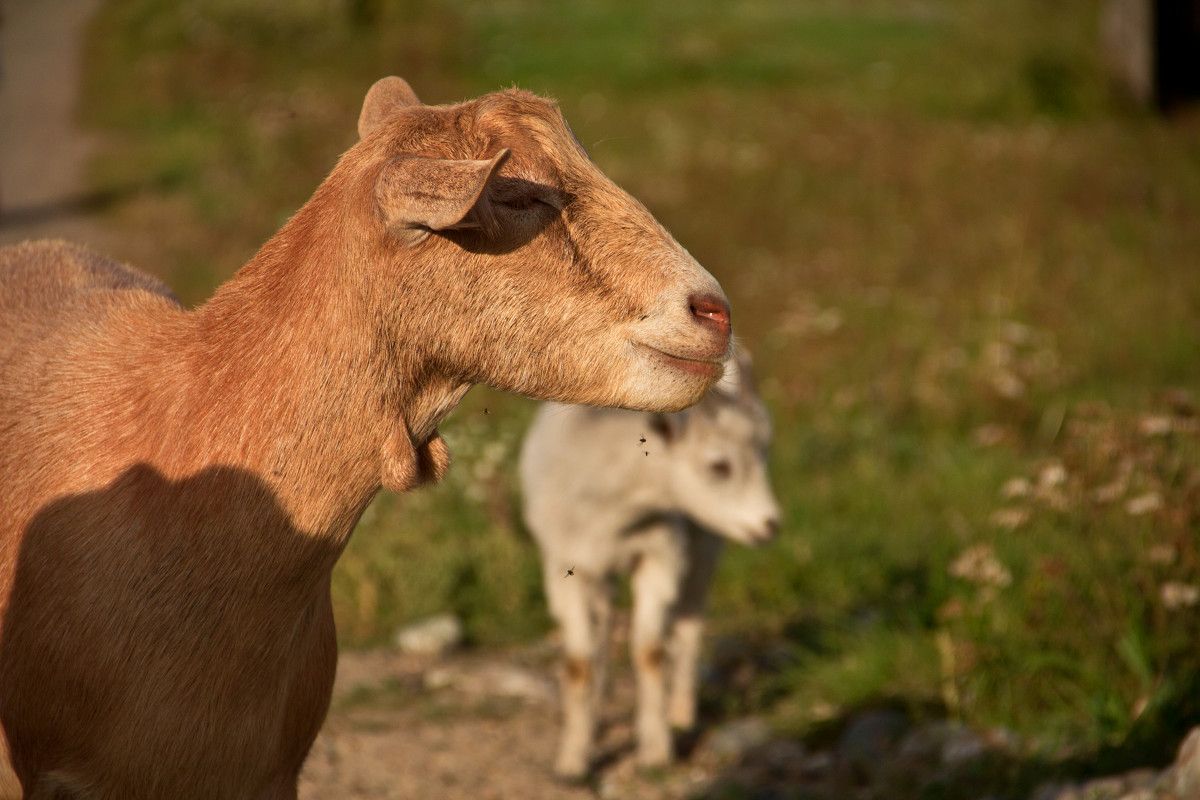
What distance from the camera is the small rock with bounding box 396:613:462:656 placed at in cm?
614

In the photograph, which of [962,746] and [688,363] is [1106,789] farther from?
[688,363]

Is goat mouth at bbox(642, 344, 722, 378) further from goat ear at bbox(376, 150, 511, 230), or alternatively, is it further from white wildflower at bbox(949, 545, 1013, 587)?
white wildflower at bbox(949, 545, 1013, 587)

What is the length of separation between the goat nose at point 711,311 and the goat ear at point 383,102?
927 millimetres

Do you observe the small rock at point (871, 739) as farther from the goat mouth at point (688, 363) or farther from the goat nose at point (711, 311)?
the goat nose at point (711, 311)

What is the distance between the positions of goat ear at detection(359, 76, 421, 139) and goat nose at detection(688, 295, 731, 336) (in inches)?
36.5

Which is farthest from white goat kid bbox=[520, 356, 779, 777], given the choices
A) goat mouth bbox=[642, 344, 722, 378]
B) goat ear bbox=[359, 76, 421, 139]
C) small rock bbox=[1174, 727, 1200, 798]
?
goat mouth bbox=[642, 344, 722, 378]

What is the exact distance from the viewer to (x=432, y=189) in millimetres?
2223

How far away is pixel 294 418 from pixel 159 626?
0.54m

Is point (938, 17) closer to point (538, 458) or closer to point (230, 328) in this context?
point (538, 458)

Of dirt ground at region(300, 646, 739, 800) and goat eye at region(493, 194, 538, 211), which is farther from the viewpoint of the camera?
dirt ground at region(300, 646, 739, 800)

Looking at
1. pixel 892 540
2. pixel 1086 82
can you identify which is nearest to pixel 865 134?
pixel 1086 82

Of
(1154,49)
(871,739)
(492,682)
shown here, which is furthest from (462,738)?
(1154,49)

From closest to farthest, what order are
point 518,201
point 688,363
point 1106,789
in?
point 518,201 < point 688,363 < point 1106,789

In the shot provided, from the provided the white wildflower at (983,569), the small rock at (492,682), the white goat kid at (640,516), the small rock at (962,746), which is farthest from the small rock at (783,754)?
the small rock at (492,682)
